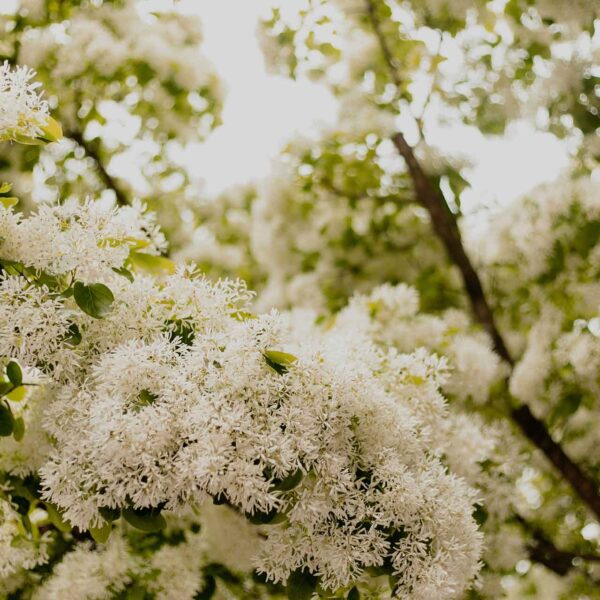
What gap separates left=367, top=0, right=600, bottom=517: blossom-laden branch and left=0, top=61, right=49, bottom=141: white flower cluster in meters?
2.53

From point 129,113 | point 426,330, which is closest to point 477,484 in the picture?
point 426,330

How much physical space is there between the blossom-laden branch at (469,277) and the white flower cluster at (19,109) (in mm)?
2528

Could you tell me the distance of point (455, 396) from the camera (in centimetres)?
320

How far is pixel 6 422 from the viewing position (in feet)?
6.35

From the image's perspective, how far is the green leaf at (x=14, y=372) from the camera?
5.98 ft

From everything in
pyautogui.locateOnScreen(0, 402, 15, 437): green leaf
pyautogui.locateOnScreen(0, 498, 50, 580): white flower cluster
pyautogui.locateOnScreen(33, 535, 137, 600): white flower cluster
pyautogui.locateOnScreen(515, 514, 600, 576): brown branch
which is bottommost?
pyautogui.locateOnScreen(515, 514, 600, 576): brown branch

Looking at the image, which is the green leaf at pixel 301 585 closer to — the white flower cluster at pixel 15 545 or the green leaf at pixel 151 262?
the white flower cluster at pixel 15 545

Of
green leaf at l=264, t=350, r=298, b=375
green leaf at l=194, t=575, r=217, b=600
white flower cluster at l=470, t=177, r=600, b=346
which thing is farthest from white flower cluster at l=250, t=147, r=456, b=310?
green leaf at l=264, t=350, r=298, b=375

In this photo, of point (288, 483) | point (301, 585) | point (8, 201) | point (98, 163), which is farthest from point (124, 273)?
point (98, 163)

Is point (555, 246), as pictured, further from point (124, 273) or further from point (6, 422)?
point (6, 422)

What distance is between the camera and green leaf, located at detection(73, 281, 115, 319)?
184cm

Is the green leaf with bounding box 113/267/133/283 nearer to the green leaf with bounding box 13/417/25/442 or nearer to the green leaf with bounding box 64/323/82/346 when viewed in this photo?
the green leaf with bounding box 64/323/82/346

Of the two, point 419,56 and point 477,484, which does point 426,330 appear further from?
point 419,56

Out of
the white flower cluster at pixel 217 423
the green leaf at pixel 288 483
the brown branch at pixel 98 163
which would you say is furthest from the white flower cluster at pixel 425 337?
the brown branch at pixel 98 163
